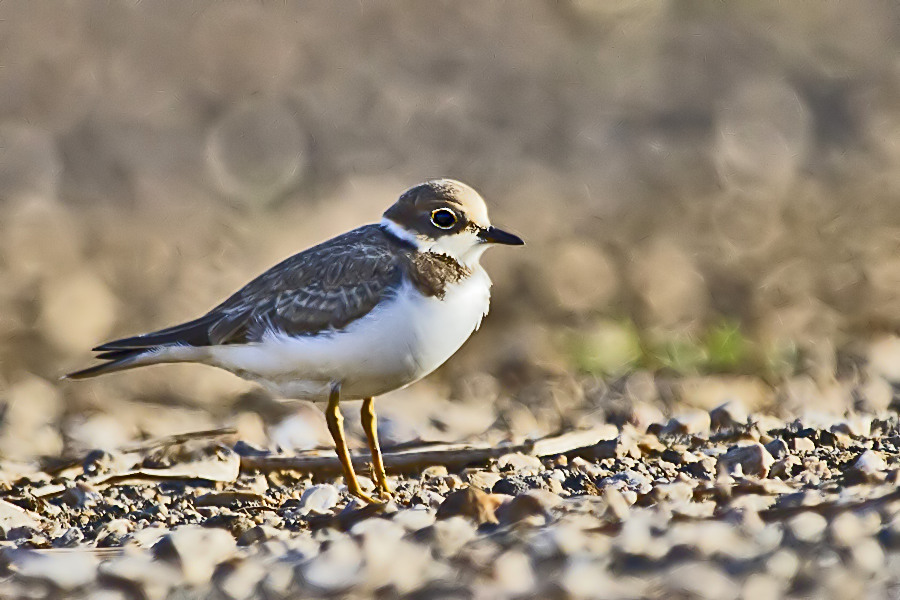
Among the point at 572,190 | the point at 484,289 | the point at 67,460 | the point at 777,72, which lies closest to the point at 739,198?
the point at 572,190

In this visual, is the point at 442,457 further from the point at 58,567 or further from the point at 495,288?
the point at 495,288

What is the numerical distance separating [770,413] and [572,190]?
14.9 ft

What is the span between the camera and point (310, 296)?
5434 mm

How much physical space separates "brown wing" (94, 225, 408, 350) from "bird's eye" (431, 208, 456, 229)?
19 centimetres

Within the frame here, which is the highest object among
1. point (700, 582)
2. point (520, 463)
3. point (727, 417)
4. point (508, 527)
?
point (727, 417)

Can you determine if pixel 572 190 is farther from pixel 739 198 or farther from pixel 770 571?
pixel 770 571

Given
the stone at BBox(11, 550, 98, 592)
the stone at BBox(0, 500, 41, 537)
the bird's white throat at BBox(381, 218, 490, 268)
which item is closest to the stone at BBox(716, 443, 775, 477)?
the bird's white throat at BBox(381, 218, 490, 268)

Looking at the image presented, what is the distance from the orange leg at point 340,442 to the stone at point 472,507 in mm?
811

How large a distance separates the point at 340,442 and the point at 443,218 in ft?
3.25

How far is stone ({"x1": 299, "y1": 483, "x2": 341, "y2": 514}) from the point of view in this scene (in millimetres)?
4867

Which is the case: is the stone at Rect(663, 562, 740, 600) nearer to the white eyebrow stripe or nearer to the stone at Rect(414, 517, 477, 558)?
the stone at Rect(414, 517, 477, 558)

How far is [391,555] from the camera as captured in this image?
389 centimetres

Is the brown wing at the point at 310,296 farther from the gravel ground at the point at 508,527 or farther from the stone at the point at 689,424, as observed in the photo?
the stone at the point at 689,424

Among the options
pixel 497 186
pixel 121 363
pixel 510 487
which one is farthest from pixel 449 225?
pixel 497 186
